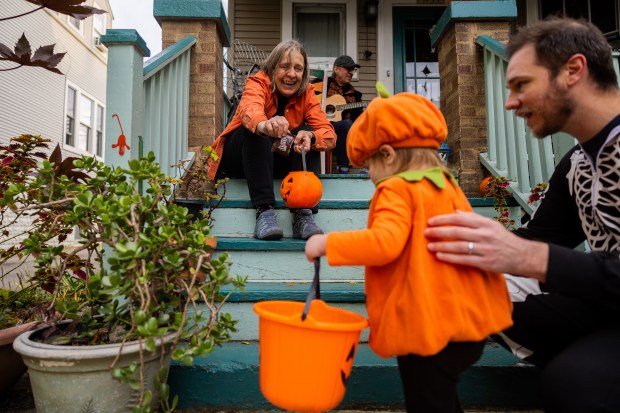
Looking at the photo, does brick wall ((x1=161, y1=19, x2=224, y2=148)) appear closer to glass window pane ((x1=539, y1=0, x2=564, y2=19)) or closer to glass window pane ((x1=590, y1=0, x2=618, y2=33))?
glass window pane ((x1=539, y1=0, x2=564, y2=19))

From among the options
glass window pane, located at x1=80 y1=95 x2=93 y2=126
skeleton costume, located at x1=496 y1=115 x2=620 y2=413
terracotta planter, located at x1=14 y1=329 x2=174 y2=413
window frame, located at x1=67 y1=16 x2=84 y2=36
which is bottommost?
terracotta planter, located at x1=14 y1=329 x2=174 y2=413

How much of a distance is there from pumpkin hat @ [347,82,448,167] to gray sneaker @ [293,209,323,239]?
120 centimetres

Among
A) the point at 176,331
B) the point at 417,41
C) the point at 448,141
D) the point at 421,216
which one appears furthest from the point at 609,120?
the point at 417,41

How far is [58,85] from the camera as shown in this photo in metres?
11.1

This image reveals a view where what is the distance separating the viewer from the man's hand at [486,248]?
1.04 metres

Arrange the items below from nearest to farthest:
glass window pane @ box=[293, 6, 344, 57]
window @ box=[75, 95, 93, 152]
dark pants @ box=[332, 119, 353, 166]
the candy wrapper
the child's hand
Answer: the child's hand < the candy wrapper < dark pants @ box=[332, 119, 353, 166] < glass window pane @ box=[293, 6, 344, 57] < window @ box=[75, 95, 93, 152]

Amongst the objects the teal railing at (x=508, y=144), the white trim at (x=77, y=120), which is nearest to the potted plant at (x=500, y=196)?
the teal railing at (x=508, y=144)

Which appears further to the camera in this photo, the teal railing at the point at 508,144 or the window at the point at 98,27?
the window at the point at 98,27

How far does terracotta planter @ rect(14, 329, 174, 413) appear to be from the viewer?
3.99ft

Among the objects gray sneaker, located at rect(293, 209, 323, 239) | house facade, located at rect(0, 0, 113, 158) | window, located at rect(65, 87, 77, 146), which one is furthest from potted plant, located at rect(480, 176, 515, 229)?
window, located at rect(65, 87, 77, 146)

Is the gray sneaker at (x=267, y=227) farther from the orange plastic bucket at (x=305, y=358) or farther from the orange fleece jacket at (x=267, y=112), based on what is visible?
the orange plastic bucket at (x=305, y=358)

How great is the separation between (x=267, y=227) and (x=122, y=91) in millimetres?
993

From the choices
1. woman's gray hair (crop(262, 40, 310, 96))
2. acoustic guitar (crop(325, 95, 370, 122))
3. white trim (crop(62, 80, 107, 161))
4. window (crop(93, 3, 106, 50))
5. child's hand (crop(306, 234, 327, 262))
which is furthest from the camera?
window (crop(93, 3, 106, 50))

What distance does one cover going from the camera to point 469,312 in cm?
106
